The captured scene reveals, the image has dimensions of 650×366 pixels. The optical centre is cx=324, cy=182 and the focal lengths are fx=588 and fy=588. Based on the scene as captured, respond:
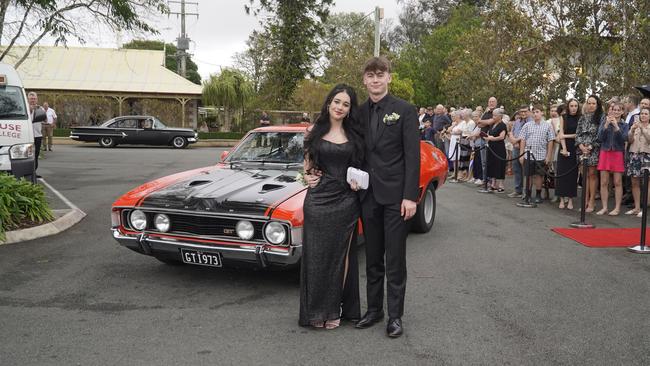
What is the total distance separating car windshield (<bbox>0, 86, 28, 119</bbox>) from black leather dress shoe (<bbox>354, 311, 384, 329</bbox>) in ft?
24.3

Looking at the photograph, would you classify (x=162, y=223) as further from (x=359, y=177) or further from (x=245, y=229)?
(x=359, y=177)

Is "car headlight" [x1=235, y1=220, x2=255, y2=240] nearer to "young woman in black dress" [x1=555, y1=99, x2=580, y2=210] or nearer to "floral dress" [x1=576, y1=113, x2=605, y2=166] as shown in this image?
"floral dress" [x1=576, y1=113, x2=605, y2=166]

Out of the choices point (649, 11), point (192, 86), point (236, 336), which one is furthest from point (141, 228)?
point (192, 86)

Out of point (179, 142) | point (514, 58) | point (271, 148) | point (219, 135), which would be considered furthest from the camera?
point (219, 135)

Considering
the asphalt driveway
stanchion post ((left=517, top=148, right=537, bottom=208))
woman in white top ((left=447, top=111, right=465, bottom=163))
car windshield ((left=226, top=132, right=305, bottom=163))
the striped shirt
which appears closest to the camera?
the asphalt driveway

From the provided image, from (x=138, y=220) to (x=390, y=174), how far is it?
2.50 meters

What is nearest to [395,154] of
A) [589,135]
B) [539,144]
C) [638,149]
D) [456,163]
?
[589,135]

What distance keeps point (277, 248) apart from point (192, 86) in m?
31.9

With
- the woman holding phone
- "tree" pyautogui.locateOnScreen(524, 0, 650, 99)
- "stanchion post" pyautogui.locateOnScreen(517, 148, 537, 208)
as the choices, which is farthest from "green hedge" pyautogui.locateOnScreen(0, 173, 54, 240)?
"tree" pyautogui.locateOnScreen(524, 0, 650, 99)

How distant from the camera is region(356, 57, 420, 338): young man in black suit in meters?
4.13

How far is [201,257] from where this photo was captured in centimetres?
511

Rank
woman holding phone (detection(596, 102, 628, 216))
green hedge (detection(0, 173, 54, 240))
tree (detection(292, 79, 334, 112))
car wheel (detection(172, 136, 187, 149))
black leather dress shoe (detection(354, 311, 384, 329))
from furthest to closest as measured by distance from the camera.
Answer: tree (detection(292, 79, 334, 112)) < car wheel (detection(172, 136, 187, 149)) < woman holding phone (detection(596, 102, 628, 216)) < green hedge (detection(0, 173, 54, 240)) < black leather dress shoe (detection(354, 311, 384, 329))

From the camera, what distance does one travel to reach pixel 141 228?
534 centimetres

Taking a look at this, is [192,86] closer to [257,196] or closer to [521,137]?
[521,137]
